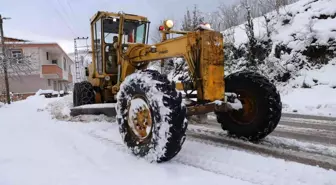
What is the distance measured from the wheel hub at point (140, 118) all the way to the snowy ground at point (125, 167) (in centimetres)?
34

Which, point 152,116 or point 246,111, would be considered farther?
point 246,111

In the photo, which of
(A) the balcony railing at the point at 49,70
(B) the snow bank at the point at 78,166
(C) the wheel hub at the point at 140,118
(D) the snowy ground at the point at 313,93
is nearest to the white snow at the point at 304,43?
(D) the snowy ground at the point at 313,93

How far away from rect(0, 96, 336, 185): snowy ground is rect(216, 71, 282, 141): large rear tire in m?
0.75

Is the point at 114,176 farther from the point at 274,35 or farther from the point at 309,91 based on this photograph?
the point at 274,35

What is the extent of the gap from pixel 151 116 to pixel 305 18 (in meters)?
12.4

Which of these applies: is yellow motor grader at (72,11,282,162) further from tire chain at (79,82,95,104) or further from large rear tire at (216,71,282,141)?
tire chain at (79,82,95,104)

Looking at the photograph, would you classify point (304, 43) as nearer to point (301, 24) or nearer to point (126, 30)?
point (301, 24)

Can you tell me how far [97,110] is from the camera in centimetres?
643

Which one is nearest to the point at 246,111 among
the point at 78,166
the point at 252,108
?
the point at 252,108

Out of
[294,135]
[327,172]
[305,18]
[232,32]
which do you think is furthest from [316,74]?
[327,172]

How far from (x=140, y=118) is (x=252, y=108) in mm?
1811

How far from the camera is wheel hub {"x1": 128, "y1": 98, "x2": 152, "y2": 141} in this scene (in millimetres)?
3877

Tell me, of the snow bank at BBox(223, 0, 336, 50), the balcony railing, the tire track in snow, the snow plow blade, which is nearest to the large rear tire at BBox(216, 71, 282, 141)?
the tire track in snow

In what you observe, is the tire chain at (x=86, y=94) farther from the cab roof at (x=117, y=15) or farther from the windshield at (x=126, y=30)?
the cab roof at (x=117, y=15)
